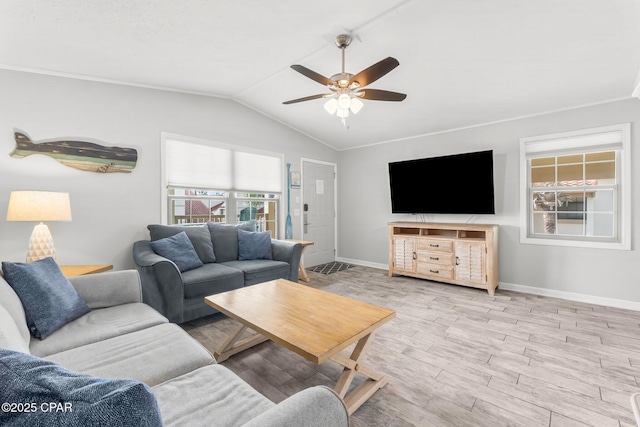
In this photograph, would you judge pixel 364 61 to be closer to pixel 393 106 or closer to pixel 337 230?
pixel 393 106

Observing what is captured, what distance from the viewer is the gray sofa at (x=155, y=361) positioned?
88 centimetres

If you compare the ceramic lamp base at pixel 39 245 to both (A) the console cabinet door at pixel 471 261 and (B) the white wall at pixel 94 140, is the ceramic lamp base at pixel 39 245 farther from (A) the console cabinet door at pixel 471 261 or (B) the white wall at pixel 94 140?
(A) the console cabinet door at pixel 471 261

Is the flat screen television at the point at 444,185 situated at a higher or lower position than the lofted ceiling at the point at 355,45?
lower

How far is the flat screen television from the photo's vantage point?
4016mm

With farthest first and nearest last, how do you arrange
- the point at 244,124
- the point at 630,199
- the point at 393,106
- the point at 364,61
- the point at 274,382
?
the point at 244,124
the point at 393,106
the point at 630,199
the point at 364,61
the point at 274,382

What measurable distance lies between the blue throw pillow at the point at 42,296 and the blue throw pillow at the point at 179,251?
1.13 m

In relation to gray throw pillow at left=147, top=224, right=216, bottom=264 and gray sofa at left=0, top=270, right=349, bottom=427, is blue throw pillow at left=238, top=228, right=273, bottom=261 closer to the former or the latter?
gray throw pillow at left=147, top=224, right=216, bottom=264

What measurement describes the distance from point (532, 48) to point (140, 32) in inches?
135

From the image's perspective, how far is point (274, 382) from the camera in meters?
1.93

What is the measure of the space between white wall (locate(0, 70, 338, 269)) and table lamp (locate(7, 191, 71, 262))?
449mm

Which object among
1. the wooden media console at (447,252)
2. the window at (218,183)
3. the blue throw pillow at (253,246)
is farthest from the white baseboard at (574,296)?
the window at (218,183)

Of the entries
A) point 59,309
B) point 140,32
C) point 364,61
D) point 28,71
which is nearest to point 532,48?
point 364,61

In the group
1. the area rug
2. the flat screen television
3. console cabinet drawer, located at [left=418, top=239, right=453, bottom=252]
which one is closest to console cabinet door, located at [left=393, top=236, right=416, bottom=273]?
console cabinet drawer, located at [left=418, top=239, right=453, bottom=252]

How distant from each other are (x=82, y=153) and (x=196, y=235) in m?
1.44
